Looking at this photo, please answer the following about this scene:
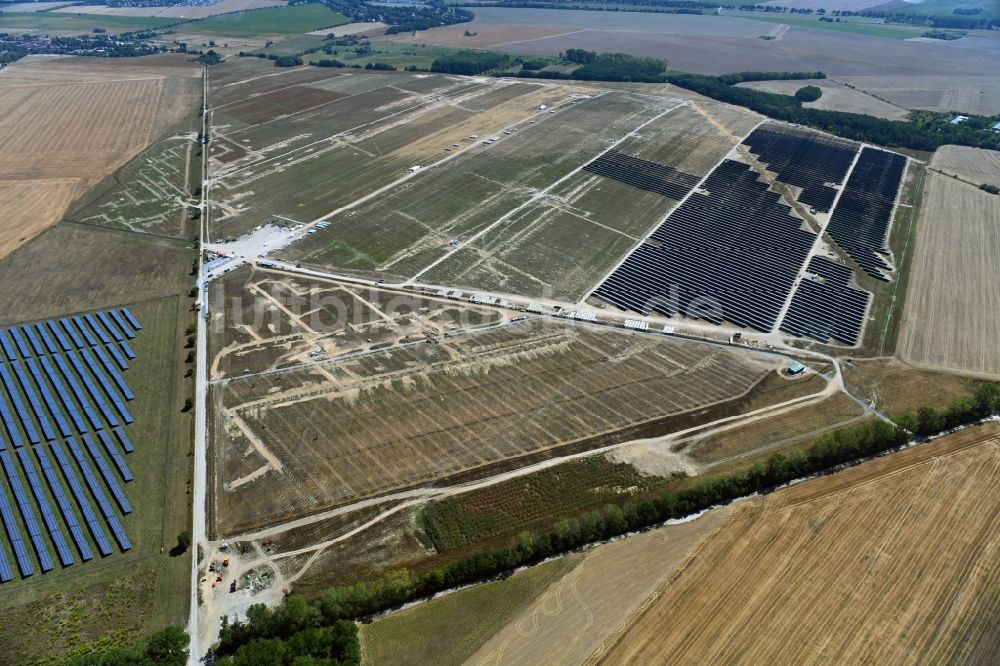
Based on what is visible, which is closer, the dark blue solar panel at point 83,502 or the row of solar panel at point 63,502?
the row of solar panel at point 63,502

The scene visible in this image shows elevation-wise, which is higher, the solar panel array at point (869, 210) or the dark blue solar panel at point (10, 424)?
the solar panel array at point (869, 210)

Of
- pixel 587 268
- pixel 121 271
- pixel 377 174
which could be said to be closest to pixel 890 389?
pixel 587 268

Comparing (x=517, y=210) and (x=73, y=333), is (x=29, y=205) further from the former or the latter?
(x=517, y=210)

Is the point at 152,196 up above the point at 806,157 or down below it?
below

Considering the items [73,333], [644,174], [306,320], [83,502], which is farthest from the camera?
[644,174]

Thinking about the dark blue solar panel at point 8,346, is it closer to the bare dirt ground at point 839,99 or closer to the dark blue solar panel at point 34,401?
the dark blue solar panel at point 34,401

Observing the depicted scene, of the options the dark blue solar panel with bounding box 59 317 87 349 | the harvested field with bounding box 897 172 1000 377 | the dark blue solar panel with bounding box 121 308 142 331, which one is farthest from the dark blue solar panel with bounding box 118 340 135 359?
the harvested field with bounding box 897 172 1000 377

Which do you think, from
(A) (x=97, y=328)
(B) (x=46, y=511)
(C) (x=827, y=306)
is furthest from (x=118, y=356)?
(C) (x=827, y=306)

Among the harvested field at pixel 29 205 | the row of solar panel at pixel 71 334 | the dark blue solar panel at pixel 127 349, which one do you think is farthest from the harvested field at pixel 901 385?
the harvested field at pixel 29 205
